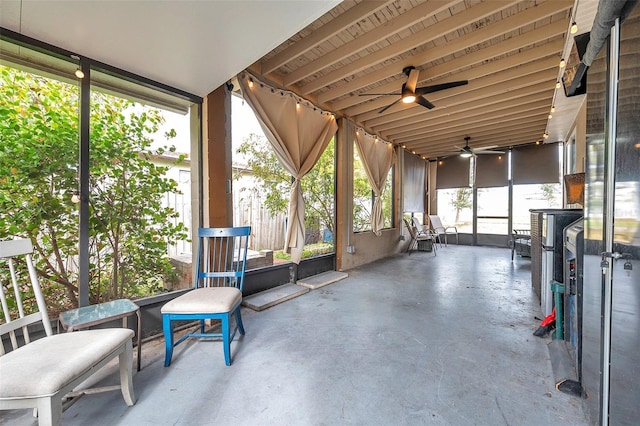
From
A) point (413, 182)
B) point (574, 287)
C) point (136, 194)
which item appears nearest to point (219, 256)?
point (136, 194)

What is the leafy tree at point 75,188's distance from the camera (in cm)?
160

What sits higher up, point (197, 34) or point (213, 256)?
point (197, 34)

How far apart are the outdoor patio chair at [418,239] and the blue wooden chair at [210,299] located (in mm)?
4668

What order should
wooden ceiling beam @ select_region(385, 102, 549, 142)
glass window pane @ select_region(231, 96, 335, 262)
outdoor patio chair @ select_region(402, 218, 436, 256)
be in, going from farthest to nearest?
outdoor patio chair @ select_region(402, 218, 436, 256)
wooden ceiling beam @ select_region(385, 102, 549, 142)
glass window pane @ select_region(231, 96, 335, 262)

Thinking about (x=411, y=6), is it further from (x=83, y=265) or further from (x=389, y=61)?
(x=83, y=265)

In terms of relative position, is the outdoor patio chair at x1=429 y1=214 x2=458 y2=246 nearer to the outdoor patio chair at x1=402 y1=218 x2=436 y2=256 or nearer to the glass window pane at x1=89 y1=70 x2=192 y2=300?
the outdoor patio chair at x1=402 y1=218 x2=436 y2=256

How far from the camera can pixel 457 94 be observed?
11.8ft

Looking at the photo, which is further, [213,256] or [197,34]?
[213,256]

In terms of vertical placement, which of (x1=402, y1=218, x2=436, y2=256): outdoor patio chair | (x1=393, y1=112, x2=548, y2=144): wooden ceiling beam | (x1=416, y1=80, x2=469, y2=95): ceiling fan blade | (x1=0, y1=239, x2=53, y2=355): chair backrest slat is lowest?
(x1=402, y1=218, x2=436, y2=256): outdoor patio chair

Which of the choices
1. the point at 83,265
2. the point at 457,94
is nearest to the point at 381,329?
the point at 83,265

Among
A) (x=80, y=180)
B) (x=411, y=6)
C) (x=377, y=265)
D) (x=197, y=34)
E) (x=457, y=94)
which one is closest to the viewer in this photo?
(x=197, y=34)

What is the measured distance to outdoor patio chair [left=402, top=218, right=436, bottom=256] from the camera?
5.97m

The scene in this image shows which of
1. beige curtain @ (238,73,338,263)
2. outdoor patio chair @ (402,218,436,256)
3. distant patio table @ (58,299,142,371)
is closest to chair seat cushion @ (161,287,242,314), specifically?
distant patio table @ (58,299,142,371)

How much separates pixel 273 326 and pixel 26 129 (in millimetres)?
2316
